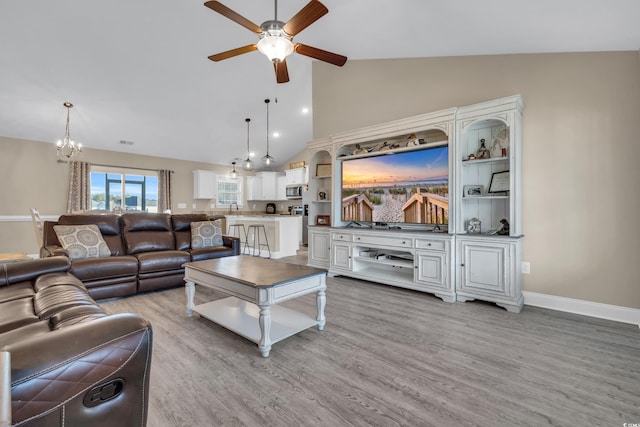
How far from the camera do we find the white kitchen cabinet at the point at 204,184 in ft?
25.7

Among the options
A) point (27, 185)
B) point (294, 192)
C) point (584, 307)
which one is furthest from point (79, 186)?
point (584, 307)

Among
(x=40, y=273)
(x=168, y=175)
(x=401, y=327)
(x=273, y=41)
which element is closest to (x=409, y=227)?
(x=401, y=327)

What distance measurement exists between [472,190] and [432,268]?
107cm

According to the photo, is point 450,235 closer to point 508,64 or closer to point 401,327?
point 401,327

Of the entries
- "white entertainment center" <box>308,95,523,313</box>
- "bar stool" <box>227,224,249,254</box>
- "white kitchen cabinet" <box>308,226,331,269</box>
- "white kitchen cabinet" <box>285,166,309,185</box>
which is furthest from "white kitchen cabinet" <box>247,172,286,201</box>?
"white entertainment center" <box>308,95,523,313</box>

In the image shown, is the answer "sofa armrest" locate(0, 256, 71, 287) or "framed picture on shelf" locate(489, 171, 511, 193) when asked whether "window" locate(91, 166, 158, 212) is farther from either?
"framed picture on shelf" locate(489, 171, 511, 193)

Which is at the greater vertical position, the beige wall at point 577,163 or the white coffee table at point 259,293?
the beige wall at point 577,163

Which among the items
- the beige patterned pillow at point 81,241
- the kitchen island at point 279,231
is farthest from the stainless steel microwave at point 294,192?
the beige patterned pillow at point 81,241

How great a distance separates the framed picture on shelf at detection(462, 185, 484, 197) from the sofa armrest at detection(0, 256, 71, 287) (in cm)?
409

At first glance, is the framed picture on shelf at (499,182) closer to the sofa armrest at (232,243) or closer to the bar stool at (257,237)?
the sofa armrest at (232,243)

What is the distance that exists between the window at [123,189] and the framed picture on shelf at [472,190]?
6755mm

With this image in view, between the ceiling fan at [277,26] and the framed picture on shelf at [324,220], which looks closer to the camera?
the ceiling fan at [277,26]

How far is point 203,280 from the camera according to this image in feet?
8.79

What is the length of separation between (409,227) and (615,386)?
2.60m
